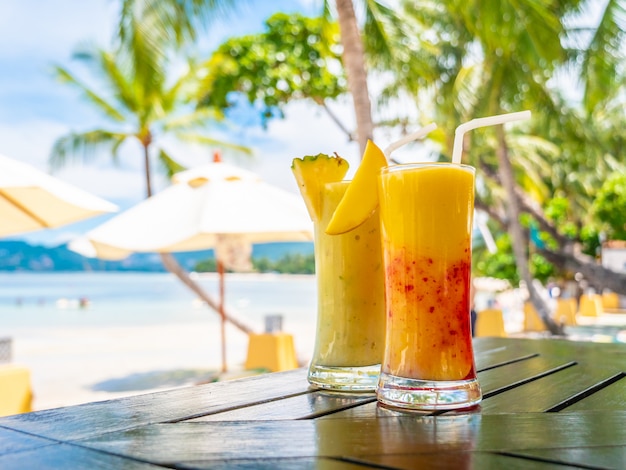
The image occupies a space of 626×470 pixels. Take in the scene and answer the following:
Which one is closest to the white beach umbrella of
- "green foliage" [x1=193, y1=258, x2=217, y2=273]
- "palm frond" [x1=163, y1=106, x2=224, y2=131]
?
"palm frond" [x1=163, y1=106, x2=224, y2=131]

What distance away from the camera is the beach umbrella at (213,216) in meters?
4.72

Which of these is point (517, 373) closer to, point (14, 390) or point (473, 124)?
point (473, 124)

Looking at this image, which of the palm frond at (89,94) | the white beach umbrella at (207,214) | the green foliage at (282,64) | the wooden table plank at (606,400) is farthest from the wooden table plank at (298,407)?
the palm frond at (89,94)

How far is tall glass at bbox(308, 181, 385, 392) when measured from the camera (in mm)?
996

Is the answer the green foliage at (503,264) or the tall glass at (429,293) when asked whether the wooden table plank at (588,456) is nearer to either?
the tall glass at (429,293)

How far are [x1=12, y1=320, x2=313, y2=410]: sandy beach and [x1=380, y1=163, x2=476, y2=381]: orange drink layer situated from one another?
343 centimetres

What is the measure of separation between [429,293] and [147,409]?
38cm

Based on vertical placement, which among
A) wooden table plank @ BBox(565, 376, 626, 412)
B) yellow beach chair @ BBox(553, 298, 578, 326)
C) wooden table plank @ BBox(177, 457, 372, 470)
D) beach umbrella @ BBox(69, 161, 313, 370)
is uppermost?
beach umbrella @ BBox(69, 161, 313, 370)

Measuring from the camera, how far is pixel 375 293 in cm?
101

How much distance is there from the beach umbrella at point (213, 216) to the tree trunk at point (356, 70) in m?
0.79

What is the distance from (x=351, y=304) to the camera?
3.29ft

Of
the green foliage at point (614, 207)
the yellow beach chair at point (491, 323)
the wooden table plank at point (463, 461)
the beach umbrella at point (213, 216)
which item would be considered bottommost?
the yellow beach chair at point (491, 323)

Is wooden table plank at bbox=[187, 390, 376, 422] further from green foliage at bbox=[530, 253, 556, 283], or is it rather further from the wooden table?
green foliage at bbox=[530, 253, 556, 283]

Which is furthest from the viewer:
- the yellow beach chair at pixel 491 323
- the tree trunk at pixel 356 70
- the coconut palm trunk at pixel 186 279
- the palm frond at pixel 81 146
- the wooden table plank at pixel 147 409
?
the palm frond at pixel 81 146
